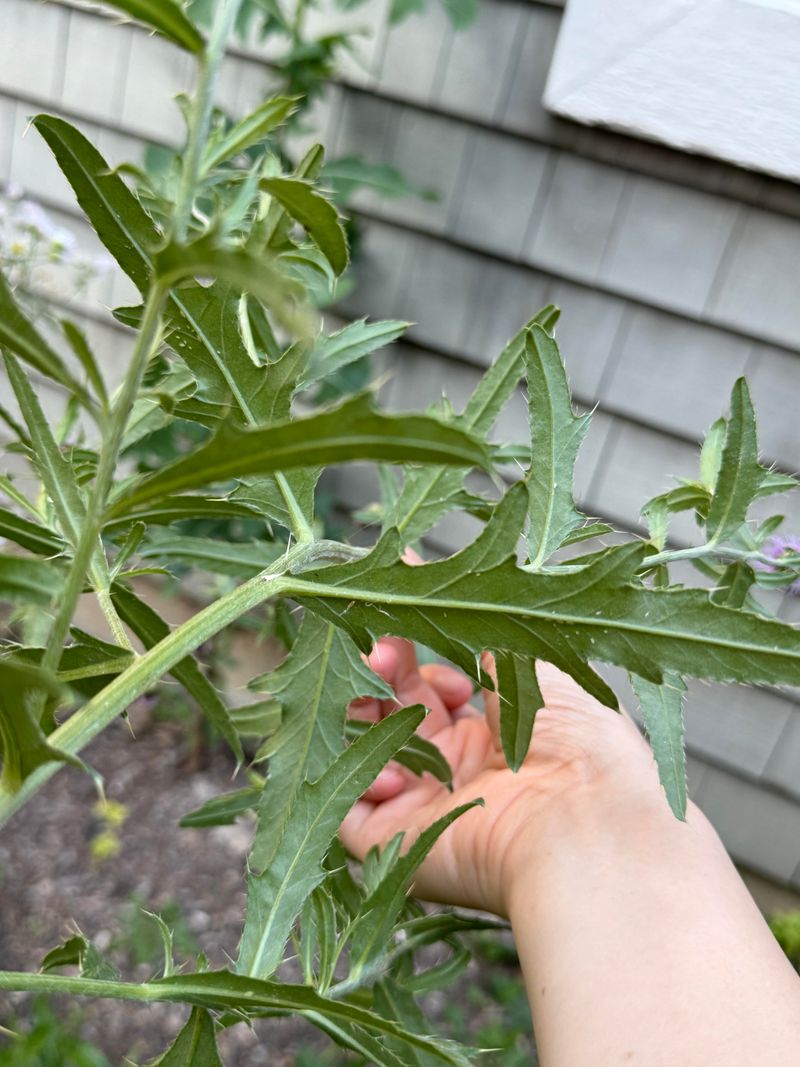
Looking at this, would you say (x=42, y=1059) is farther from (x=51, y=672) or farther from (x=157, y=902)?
(x=157, y=902)

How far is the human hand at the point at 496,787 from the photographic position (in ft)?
2.70

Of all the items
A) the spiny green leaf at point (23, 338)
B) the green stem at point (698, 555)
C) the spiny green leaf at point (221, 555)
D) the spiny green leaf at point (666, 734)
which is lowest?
the spiny green leaf at point (221, 555)

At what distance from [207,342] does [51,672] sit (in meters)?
0.23

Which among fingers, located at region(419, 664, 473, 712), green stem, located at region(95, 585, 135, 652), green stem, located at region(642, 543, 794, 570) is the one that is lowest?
fingers, located at region(419, 664, 473, 712)

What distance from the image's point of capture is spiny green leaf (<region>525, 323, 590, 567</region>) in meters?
0.51

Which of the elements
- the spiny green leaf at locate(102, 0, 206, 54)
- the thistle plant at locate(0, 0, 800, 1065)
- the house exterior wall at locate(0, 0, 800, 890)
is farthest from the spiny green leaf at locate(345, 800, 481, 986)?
the house exterior wall at locate(0, 0, 800, 890)

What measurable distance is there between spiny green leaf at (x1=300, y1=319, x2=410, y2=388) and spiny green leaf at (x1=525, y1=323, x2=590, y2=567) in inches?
4.0

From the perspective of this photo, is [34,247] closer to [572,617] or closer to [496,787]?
[496,787]

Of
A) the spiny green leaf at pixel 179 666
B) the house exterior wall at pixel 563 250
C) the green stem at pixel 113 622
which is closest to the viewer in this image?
the green stem at pixel 113 622

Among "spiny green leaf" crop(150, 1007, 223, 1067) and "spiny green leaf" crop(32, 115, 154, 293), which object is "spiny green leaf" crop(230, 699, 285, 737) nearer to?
"spiny green leaf" crop(150, 1007, 223, 1067)

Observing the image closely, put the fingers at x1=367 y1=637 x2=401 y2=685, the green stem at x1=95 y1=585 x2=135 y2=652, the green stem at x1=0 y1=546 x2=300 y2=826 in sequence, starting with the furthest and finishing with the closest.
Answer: the fingers at x1=367 y1=637 x2=401 y2=685
the green stem at x1=95 y1=585 x2=135 y2=652
the green stem at x1=0 y1=546 x2=300 y2=826

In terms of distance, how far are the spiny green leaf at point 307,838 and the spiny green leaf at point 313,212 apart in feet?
0.86

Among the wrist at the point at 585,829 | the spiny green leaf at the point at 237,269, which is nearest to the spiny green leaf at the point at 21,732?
the spiny green leaf at the point at 237,269

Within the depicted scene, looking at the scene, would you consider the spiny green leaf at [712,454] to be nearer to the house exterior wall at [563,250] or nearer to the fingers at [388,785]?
the fingers at [388,785]
